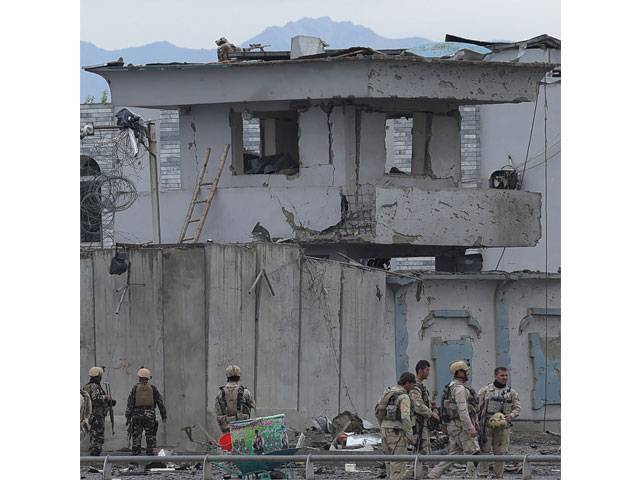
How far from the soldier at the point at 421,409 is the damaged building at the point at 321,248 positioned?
3.88m

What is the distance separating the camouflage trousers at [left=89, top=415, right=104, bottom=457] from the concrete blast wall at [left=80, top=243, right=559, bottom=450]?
670 mm

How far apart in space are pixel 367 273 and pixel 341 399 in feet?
6.30

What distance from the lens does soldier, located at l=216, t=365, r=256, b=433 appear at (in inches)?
781

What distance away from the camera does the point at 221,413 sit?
19.9 metres

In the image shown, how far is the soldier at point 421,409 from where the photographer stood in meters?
18.3

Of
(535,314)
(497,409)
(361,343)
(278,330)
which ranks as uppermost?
(278,330)

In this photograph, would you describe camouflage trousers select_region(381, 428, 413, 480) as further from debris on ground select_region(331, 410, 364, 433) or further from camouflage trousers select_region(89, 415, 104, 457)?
camouflage trousers select_region(89, 415, 104, 457)

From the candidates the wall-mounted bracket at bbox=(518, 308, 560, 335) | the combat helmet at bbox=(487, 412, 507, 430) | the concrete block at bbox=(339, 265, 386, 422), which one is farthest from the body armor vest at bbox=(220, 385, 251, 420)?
the wall-mounted bracket at bbox=(518, 308, 560, 335)

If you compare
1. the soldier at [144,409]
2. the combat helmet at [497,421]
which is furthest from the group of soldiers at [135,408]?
the combat helmet at [497,421]

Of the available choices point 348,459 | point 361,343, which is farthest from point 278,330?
point 348,459

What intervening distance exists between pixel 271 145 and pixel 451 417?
37.7 ft

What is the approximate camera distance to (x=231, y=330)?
880 inches

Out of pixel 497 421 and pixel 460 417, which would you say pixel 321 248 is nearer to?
pixel 497 421

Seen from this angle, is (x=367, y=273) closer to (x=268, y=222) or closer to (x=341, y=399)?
(x=341, y=399)
